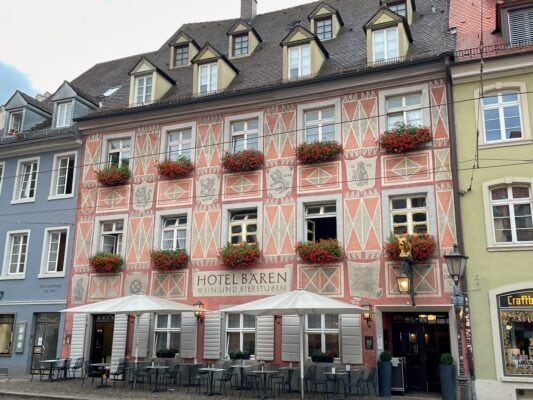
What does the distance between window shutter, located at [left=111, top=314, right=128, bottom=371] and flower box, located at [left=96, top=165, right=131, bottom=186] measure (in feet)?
15.3

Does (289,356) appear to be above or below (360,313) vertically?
below

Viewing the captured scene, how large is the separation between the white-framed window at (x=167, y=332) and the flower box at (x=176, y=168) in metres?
4.66

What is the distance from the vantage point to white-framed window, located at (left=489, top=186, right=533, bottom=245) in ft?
47.7

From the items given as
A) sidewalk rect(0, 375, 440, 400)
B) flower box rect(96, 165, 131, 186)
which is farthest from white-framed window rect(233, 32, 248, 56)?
sidewalk rect(0, 375, 440, 400)

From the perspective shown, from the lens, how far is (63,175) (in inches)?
854

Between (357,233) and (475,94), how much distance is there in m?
5.09

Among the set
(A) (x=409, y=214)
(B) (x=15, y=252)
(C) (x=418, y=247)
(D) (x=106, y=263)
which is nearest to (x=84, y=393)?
(D) (x=106, y=263)

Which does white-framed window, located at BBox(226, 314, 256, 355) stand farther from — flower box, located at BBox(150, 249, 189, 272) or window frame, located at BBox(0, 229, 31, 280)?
window frame, located at BBox(0, 229, 31, 280)

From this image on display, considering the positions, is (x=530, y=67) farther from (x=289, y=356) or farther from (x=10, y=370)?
(x=10, y=370)

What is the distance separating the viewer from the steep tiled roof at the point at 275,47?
60.0 feet

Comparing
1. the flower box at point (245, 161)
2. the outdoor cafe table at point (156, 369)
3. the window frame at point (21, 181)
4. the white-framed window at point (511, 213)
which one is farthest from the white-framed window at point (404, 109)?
the window frame at point (21, 181)

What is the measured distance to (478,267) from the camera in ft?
47.9

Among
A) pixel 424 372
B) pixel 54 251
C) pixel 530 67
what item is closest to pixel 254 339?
pixel 424 372

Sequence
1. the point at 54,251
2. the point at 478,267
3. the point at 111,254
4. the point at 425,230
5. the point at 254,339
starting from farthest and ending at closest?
the point at 54,251 < the point at 111,254 < the point at 254,339 < the point at 425,230 < the point at 478,267
